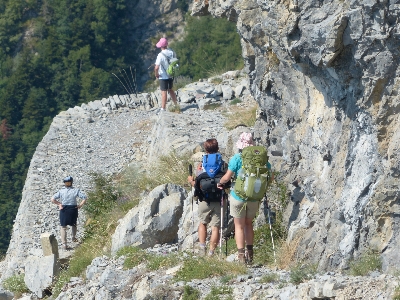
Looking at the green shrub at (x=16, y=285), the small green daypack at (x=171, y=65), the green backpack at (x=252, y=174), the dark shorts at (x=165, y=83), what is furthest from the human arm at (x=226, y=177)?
the dark shorts at (x=165, y=83)

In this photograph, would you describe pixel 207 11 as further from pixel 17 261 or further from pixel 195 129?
pixel 17 261

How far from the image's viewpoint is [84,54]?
65.4m

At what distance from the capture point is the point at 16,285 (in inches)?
477

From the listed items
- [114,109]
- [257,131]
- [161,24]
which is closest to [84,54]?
[161,24]

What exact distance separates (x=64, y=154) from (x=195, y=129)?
3.51 m

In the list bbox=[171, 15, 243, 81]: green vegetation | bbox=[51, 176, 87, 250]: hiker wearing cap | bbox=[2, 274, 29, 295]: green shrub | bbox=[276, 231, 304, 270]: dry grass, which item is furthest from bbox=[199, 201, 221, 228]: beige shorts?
bbox=[171, 15, 243, 81]: green vegetation

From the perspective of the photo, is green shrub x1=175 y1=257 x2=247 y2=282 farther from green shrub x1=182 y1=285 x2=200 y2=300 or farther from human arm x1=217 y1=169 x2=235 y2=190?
human arm x1=217 y1=169 x2=235 y2=190

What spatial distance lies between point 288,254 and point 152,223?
2546mm

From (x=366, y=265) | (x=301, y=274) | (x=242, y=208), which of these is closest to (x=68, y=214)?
(x=242, y=208)

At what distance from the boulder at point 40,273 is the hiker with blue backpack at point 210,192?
2742 mm

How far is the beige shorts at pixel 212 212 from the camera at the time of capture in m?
9.55

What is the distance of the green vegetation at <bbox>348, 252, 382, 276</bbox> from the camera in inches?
296

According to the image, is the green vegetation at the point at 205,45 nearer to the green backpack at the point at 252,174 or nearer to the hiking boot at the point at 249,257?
the hiking boot at the point at 249,257

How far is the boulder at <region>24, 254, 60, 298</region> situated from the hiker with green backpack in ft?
11.2
